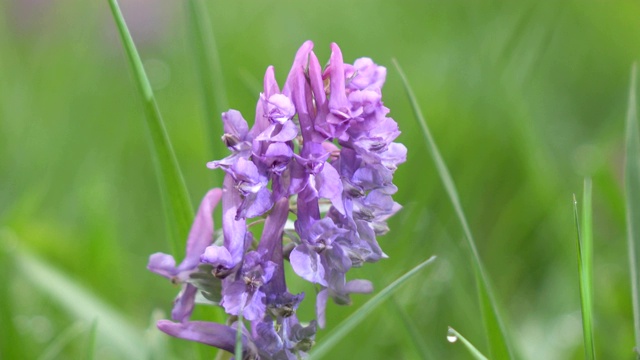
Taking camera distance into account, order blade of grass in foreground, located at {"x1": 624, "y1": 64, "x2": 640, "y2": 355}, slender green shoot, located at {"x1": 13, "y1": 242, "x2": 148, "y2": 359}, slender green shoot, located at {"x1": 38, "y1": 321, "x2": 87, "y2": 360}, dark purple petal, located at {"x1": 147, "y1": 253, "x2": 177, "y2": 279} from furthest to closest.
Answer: slender green shoot, located at {"x1": 13, "y1": 242, "x2": 148, "y2": 359} < slender green shoot, located at {"x1": 38, "y1": 321, "x2": 87, "y2": 360} < blade of grass in foreground, located at {"x1": 624, "y1": 64, "x2": 640, "y2": 355} < dark purple petal, located at {"x1": 147, "y1": 253, "x2": 177, "y2": 279}

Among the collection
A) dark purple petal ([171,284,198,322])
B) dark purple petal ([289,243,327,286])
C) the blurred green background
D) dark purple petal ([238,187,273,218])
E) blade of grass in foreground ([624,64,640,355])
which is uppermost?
dark purple petal ([238,187,273,218])

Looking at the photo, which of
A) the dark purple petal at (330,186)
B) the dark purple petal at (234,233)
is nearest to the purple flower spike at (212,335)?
the dark purple petal at (234,233)

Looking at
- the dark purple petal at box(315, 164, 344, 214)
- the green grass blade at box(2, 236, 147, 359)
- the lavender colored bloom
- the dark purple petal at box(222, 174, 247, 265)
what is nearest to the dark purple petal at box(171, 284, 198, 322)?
the lavender colored bloom

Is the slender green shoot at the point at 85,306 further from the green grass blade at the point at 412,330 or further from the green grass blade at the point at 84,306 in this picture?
the green grass blade at the point at 412,330

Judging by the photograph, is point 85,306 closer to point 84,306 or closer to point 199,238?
point 84,306

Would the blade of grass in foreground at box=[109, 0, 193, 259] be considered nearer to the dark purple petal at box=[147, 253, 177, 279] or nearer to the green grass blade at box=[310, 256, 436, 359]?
the dark purple petal at box=[147, 253, 177, 279]

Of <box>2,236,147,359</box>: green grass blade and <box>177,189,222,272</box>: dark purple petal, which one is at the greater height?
<box>177,189,222,272</box>: dark purple petal

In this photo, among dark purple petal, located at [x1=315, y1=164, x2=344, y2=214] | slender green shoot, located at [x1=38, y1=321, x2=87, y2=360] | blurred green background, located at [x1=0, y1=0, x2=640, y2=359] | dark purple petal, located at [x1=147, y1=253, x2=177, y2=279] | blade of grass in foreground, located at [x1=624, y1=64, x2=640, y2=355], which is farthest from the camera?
blurred green background, located at [x1=0, y1=0, x2=640, y2=359]
